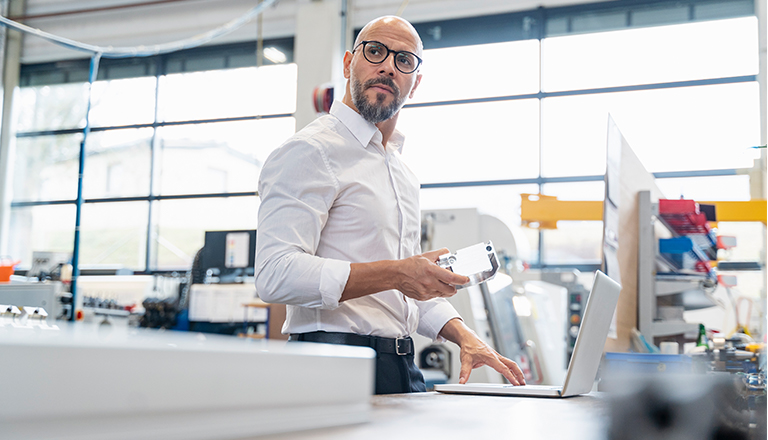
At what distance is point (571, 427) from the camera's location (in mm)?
616

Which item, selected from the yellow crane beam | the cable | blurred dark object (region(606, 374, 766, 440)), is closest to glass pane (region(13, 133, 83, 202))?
the cable

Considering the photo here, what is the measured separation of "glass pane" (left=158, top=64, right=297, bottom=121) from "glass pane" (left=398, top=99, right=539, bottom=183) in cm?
146

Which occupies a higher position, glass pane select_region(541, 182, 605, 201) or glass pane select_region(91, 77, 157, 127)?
glass pane select_region(91, 77, 157, 127)

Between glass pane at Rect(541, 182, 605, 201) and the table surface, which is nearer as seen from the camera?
the table surface

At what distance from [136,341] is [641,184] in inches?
92.6

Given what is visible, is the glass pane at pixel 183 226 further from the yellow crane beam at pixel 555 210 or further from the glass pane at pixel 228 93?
the yellow crane beam at pixel 555 210

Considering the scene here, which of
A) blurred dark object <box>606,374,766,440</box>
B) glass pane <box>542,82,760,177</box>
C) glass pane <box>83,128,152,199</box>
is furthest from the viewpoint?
glass pane <box>83,128,152,199</box>

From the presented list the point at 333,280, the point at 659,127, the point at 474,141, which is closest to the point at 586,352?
the point at 333,280

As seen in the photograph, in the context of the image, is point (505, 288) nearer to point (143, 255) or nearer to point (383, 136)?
point (383, 136)

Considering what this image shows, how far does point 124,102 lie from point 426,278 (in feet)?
25.1


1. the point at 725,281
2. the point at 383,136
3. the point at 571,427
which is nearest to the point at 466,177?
the point at 725,281

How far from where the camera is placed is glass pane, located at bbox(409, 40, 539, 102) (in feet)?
20.8

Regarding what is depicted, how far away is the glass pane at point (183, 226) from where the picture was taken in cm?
732

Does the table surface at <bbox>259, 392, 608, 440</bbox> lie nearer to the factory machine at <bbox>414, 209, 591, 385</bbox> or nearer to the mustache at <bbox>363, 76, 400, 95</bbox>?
the mustache at <bbox>363, 76, 400, 95</bbox>
